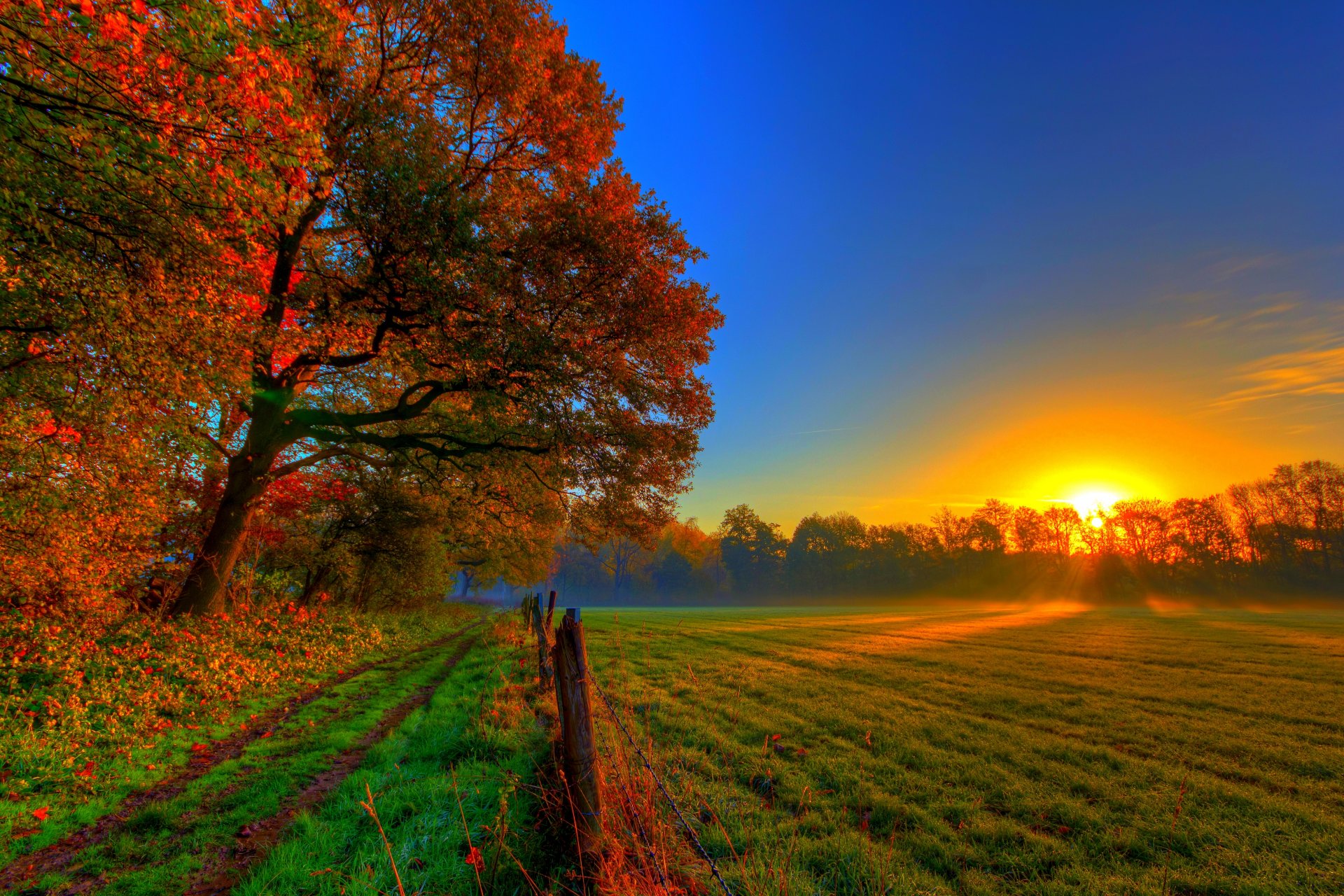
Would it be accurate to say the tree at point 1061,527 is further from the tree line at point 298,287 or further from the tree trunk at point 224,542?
the tree trunk at point 224,542

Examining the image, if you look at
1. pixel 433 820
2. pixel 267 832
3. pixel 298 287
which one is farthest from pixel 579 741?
pixel 298 287

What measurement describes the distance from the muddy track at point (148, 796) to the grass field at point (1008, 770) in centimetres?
555

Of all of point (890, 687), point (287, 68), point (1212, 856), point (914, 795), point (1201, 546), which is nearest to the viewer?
point (1212, 856)

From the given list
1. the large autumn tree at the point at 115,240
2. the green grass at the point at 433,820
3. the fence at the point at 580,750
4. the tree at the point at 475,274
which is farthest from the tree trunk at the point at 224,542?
the fence at the point at 580,750

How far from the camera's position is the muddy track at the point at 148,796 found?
4164 millimetres

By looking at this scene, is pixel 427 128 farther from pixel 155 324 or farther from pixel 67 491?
pixel 67 491

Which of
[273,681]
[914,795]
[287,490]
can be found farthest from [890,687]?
[287,490]

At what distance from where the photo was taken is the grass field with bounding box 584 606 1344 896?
4.21 metres

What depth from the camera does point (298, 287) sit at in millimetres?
11375

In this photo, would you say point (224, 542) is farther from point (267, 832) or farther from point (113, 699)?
point (267, 832)

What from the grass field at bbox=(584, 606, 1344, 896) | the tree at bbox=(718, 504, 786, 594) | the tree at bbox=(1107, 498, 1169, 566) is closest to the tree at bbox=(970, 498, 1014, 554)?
the tree at bbox=(1107, 498, 1169, 566)

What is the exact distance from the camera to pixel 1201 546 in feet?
220

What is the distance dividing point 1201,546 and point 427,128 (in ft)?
328

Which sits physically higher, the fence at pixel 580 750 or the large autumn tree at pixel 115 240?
the large autumn tree at pixel 115 240
